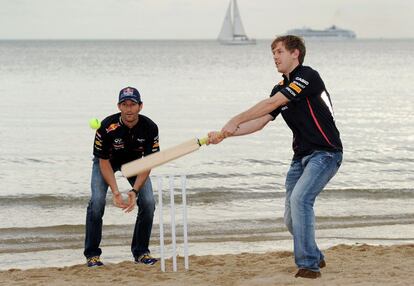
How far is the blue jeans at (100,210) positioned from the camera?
7.74m

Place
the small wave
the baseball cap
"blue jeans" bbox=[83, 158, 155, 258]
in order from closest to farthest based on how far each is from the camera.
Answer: the baseball cap
"blue jeans" bbox=[83, 158, 155, 258]
the small wave

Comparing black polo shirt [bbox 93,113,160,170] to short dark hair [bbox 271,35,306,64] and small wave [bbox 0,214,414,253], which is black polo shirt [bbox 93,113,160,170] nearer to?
short dark hair [bbox 271,35,306,64]

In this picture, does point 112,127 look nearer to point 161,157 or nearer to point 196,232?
→ point 161,157

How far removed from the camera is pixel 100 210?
7746 millimetres

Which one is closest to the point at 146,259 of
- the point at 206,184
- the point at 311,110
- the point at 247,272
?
the point at 247,272

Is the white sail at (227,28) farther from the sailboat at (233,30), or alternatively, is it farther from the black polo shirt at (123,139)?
the black polo shirt at (123,139)

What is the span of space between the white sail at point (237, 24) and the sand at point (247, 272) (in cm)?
11221

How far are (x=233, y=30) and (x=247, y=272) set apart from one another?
4835 inches

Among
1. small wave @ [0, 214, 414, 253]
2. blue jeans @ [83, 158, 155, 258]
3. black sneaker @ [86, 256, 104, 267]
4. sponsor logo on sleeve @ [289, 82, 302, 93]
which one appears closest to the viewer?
sponsor logo on sleeve @ [289, 82, 302, 93]

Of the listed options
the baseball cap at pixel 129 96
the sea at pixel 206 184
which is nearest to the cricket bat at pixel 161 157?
the sea at pixel 206 184

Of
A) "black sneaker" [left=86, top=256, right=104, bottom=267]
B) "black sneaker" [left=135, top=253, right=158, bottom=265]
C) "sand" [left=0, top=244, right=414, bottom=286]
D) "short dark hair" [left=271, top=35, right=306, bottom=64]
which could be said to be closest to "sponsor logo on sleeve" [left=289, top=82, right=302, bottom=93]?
"short dark hair" [left=271, top=35, right=306, bottom=64]

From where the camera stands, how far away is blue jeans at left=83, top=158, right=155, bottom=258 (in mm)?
7742

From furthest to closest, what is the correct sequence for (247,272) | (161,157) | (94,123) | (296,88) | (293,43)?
(247,272), (94,123), (161,157), (293,43), (296,88)

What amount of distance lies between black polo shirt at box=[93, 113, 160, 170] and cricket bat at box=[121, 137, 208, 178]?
517mm
